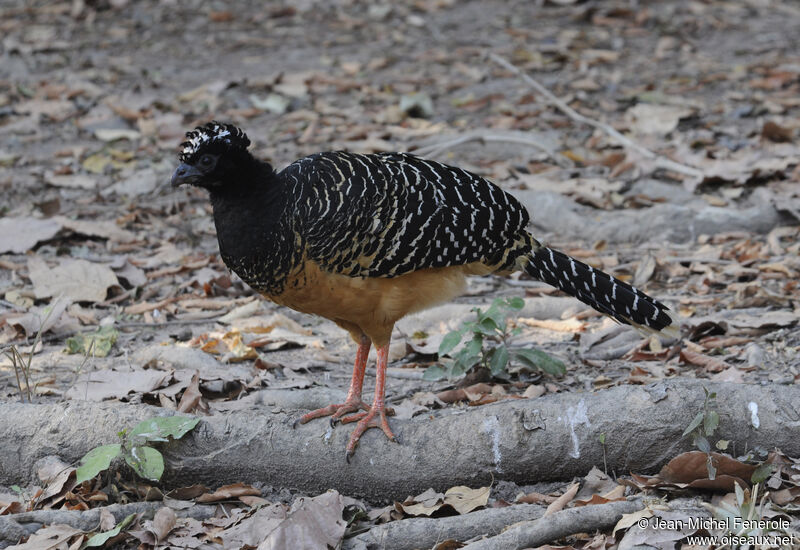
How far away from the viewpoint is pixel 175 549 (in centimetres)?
374

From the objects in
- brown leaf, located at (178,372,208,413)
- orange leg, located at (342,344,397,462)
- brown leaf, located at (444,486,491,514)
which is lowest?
brown leaf, located at (444,486,491,514)

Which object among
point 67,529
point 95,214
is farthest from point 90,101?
point 67,529

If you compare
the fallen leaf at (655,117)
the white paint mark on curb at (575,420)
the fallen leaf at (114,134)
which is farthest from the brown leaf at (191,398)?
the fallen leaf at (655,117)

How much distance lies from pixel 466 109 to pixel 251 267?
6592mm

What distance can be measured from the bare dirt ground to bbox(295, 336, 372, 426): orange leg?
13cm

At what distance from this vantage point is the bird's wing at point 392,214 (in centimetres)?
448

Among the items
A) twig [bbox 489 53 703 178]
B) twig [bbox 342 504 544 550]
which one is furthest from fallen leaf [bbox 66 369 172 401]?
twig [bbox 489 53 703 178]

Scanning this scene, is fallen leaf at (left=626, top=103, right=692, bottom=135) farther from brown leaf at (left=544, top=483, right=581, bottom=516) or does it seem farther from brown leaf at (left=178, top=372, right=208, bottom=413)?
brown leaf at (left=544, top=483, right=581, bottom=516)

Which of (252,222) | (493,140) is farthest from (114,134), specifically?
(252,222)

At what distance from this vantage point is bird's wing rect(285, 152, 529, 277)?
4.48m

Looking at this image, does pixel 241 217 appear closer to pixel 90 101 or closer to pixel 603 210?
pixel 603 210

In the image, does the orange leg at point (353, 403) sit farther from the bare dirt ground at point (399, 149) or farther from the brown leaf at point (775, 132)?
the brown leaf at point (775, 132)

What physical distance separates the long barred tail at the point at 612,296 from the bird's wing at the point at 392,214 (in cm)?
38

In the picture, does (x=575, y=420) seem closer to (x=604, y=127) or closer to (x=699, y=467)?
(x=699, y=467)
